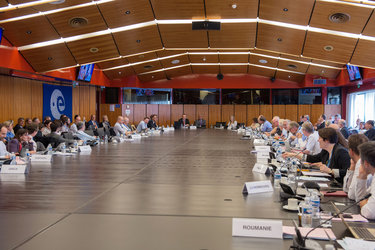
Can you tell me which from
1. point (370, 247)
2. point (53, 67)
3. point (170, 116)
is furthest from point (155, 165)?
point (170, 116)

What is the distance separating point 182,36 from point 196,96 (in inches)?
360

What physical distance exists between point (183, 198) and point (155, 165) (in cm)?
224

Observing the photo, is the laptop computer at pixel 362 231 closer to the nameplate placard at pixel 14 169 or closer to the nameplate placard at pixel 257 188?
the nameplate placard at pixel 257 188

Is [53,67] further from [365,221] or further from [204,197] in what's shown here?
[365,221]

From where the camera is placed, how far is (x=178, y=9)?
10.9 m

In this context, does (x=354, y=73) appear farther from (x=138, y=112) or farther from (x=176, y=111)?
(x=138, y=112)

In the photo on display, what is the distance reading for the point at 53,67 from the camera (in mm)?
12977

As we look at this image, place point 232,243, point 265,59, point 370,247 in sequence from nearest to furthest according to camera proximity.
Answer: point 370,247 < point 232,243 < point 265,59

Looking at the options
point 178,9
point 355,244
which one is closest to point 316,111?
point 178,9

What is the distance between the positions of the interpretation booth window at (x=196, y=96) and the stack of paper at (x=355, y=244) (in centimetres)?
2046

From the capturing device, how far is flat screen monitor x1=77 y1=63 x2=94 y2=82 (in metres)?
15.4

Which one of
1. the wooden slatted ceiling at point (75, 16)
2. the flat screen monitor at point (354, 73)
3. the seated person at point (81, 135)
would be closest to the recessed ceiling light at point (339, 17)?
the flat screen monitor at point (354, 73)

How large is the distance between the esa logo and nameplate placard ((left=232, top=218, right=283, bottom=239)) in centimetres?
1387

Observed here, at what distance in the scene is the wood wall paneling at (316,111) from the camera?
2060 centimetres
